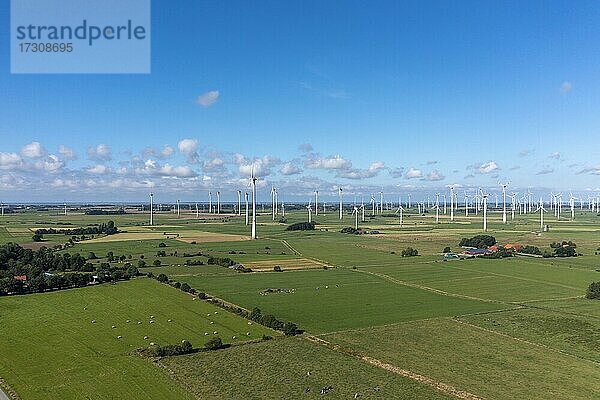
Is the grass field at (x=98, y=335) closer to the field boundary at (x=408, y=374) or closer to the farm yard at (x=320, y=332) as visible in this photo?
the farm yard at (x=320, y=332)

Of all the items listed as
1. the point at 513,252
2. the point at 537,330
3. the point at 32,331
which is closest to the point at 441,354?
the point at 537,330

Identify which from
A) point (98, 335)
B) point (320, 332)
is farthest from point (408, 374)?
point (98, 335)

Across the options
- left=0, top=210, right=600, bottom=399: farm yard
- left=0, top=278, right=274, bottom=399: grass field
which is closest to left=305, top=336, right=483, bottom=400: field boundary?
left=0, top=210, right=600, bottom=399: farm yard

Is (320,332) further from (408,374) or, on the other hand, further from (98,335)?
(98,335)

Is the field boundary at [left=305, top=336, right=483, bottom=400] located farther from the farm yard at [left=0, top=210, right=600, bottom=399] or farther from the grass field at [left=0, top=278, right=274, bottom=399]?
the grass field at [left=0, top=278, right=274, bottom=399]

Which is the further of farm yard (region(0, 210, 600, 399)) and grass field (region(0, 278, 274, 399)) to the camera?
farm yard (region(0, 210, 600, 399))

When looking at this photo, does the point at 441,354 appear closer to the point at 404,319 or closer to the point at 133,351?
the point at 404,319
